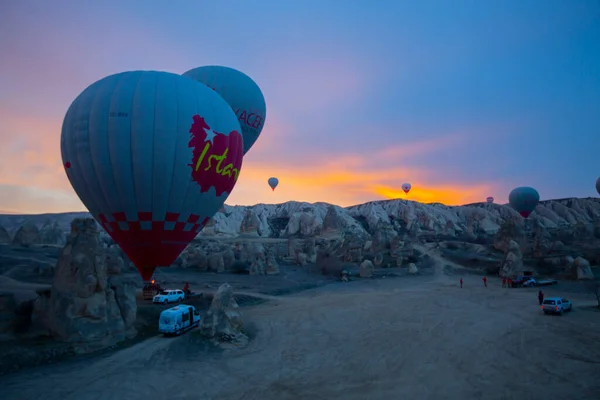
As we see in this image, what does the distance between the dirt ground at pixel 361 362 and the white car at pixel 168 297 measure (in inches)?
238

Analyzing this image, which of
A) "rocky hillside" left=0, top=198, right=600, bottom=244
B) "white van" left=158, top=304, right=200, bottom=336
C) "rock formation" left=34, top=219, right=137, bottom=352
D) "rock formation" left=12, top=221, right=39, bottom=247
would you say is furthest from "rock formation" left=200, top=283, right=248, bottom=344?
"rocky hillside" left=0, top=198, right=600, bottom=244

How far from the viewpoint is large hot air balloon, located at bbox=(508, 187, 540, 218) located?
262ft

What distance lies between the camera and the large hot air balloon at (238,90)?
28266 mm

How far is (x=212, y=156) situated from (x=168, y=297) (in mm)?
11835

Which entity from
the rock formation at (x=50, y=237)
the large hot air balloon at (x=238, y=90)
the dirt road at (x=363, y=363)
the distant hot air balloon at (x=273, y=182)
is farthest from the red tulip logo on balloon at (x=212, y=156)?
the distant hot air balloon at (x=273, y=182)

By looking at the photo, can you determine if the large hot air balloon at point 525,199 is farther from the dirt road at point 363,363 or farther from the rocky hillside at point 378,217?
the dirt road at point 363,363

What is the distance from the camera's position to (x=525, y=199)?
80.1m

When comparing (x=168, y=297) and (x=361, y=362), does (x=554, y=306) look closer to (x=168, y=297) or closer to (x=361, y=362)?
(x=361, y=362)

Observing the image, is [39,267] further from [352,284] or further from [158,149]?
[352,284]

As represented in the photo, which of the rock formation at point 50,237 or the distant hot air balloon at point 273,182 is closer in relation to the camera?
the rock formation at point 50,237

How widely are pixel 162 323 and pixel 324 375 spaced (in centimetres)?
904

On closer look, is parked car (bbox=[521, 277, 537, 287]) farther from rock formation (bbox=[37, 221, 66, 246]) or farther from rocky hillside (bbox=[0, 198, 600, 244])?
rocky hillside (bbox=[0, 198, 600, 244])

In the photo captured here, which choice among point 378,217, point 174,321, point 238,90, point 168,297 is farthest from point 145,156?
point 378,217

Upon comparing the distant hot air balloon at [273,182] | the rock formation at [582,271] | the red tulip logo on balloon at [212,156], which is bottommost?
the rock formation at [582,271]
